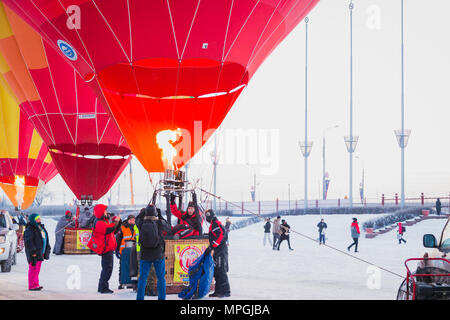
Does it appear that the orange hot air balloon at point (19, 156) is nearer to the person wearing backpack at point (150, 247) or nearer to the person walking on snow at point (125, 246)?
the person walking on snow at point (125, 246)

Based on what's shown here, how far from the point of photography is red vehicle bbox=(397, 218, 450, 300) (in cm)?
560

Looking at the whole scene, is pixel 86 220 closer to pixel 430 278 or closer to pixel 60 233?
pixel 60 233

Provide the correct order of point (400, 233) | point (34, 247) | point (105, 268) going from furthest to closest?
1. point (400, 233)
2. point (34, 247)
3. point (105, 268)

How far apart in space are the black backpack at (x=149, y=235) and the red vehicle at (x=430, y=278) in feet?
13.8

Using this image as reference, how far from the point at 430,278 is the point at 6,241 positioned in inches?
450

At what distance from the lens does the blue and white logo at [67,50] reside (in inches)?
557

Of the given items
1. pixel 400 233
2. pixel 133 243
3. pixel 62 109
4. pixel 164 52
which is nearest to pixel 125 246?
pixel 133 243

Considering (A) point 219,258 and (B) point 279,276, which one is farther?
(B) point 279,276

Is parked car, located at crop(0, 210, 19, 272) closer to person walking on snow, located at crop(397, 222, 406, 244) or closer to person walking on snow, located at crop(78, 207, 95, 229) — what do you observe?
person walking on snow, located at crop(78, 207, 95, 229)

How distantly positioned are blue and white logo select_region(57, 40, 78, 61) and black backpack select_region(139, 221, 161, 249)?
5.95m

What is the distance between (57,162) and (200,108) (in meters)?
11.4

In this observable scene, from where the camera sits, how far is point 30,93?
74.3ft

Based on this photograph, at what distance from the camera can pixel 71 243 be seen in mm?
21359

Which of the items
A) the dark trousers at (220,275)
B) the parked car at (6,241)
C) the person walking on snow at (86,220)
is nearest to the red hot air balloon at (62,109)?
the person walking on snow at (86,220)
